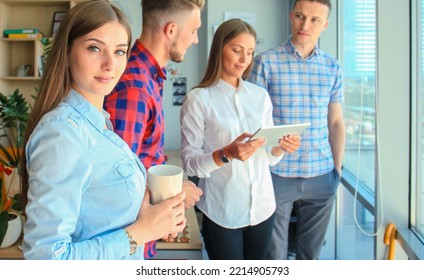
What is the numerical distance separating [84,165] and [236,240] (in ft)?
2.62

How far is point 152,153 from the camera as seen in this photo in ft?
3.16

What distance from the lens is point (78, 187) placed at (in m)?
0.57

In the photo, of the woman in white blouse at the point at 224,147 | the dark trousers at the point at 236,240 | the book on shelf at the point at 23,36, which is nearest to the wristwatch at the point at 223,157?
the woman in white blouse at the point at 224,147

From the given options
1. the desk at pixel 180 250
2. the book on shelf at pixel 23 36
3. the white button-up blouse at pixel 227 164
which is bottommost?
the desk at pixel 180 250

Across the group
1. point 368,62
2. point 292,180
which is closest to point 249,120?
point 292,180

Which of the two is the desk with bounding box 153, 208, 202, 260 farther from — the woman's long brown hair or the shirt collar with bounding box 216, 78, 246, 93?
the woman's long brown hair

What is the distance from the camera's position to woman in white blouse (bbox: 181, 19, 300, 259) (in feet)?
4.17

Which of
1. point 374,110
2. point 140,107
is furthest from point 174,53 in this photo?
point 374,110

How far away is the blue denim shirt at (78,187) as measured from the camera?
1.84 feet

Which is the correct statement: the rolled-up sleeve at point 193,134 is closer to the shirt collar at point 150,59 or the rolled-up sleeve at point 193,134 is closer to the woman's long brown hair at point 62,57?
the shirt collar at point 150,59

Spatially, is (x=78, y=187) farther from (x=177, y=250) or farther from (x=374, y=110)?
(x=374, y=110)

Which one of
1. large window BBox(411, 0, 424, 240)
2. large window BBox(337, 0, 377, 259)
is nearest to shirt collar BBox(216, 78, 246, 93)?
large window BBox(411, 0, 424, 240)

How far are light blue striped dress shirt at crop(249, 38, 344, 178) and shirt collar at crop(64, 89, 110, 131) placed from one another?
96 cm

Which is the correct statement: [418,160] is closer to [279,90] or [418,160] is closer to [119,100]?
[279,90]
